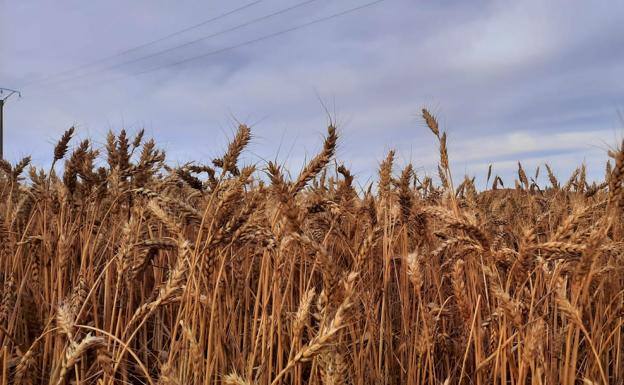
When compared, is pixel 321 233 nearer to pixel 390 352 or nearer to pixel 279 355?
pixel 390 352

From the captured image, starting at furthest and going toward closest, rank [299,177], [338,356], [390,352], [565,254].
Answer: [390,352] → [299,177] → [565,254] → [338,356]

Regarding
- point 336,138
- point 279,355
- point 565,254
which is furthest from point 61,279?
point 565,254

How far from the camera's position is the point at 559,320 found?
286cm

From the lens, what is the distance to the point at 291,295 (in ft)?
8.55

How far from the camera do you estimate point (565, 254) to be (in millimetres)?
1771

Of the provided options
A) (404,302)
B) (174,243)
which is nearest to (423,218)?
(404,302)

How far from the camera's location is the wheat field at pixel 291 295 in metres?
1.65

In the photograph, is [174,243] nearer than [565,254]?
No

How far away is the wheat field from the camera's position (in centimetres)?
165

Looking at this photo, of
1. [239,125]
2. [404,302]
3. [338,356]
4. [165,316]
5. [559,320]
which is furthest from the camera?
[165,316]

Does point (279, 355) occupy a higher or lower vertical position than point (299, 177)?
lower

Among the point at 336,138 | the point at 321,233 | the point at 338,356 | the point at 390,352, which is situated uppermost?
the point at 336,138

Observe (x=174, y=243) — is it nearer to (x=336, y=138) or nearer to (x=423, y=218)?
(x=336, y=138)

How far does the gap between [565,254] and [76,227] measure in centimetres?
248
